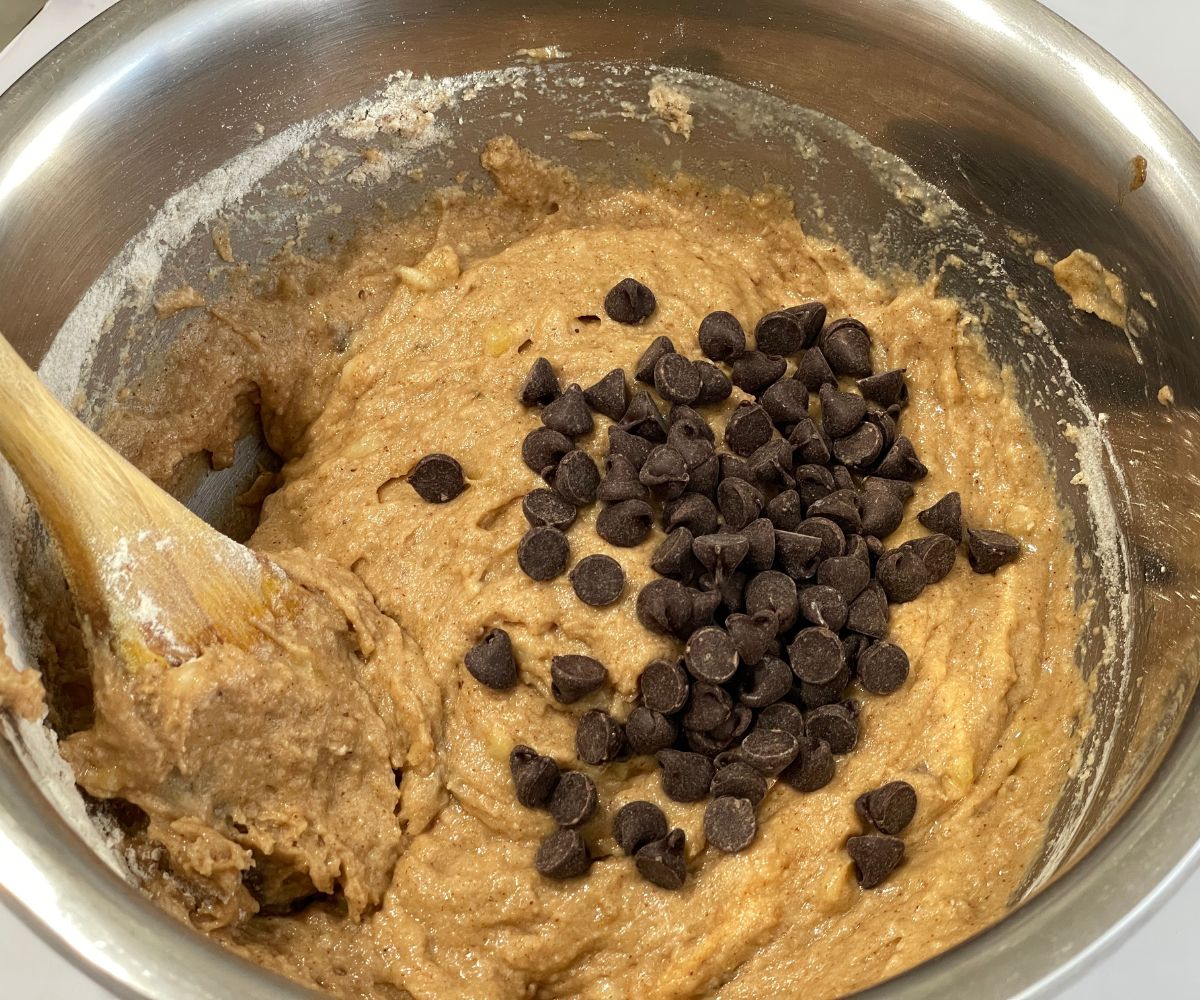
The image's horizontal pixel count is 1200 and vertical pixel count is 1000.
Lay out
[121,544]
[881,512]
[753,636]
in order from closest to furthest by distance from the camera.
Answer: [121,544]
[753,636]
[881,512]

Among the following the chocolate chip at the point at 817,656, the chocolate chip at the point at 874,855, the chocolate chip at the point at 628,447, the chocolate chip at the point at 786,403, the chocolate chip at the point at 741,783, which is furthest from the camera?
the chocolate chip at the point at 786,403

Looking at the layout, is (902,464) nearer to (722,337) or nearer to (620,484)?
(722,337)

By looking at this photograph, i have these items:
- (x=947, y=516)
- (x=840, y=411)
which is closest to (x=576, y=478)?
(x=840, y=411)

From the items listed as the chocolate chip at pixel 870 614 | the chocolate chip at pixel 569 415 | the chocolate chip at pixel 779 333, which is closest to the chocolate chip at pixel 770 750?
the chocolate chip at pixel 870 614

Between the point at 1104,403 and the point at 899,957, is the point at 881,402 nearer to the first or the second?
the point at 1104,403

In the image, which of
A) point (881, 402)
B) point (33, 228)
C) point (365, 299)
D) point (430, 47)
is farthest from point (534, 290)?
point (33, 228)

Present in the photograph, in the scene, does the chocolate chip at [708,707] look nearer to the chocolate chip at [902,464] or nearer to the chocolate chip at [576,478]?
the chocolate chip at [576,478]

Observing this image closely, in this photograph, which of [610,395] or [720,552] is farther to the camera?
[610,395]
